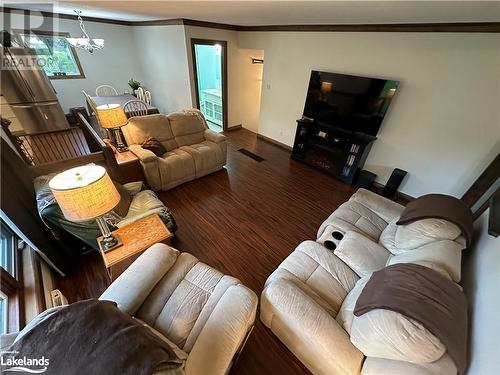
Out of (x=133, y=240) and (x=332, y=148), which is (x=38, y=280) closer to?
(x=133, y=240)

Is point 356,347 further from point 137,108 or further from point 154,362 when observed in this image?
point 137,108

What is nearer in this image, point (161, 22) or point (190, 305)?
point (190, 305)

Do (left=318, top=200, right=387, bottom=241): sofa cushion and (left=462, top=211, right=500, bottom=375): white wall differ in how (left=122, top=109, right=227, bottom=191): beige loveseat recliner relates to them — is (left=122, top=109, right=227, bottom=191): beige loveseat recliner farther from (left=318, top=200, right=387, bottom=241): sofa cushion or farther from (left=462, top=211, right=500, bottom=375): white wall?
(left=462, top=211, right=500, bottom=375): white wall

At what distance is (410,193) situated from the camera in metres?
2.98

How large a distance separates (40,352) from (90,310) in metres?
0.14

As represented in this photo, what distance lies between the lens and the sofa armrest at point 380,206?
75.9 inches

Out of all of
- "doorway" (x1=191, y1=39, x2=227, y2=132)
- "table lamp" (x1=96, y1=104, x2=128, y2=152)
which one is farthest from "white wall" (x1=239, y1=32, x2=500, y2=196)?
"table lamp" (x1=96, y1=104, x2=128, y2=152)

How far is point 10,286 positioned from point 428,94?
169 inches

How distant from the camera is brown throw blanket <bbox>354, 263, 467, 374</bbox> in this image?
0.80 metres

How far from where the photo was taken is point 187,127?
325cm

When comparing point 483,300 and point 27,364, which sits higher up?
point 27,364

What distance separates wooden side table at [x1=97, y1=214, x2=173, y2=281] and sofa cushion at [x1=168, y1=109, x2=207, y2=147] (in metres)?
1.82

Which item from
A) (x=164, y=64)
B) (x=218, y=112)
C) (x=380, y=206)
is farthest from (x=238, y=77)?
(x=380, y=206)

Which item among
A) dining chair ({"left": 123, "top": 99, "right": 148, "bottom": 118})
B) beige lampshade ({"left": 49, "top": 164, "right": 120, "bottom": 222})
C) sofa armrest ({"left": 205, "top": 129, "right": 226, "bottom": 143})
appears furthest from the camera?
dining chair ({"left": 123, "top": 99, "right": 148, "bottom": 118})
